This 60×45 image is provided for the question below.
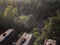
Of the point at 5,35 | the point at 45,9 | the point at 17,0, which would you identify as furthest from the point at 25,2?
the point at 5,35

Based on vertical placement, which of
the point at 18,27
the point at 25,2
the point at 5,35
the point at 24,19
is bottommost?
the point at 5,35

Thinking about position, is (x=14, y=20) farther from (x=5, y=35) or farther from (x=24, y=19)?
(x=5, y=35)

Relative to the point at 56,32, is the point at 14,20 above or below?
above

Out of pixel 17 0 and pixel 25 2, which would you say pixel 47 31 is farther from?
pixel 17 0

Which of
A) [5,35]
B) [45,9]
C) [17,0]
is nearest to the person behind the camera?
[5,35]

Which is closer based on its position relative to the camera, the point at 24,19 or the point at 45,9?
the point at 24,19

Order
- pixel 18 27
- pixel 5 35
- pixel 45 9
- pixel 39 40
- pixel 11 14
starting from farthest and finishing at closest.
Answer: pixel 45 9, pixel 11 14, pixel 18 27, pixel 39 40, pixel 5 35
